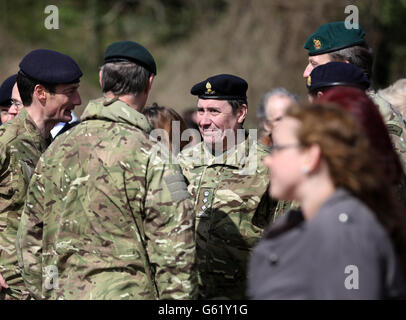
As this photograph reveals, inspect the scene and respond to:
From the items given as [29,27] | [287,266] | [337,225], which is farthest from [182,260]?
[29,27]

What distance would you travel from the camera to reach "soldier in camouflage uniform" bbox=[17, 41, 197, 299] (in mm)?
3102

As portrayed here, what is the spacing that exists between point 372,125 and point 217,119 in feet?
6.71

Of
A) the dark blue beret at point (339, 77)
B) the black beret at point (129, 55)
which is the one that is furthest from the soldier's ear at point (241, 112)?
the black beret at point (129, 55)

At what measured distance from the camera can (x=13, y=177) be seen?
4.05m

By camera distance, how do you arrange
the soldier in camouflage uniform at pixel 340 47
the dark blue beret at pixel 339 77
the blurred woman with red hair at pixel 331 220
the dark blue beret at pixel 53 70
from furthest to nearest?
the soldier in camouflage uniform at pixel 340 47 → the dark blue beret at pixel 53 70 → the dark blue beret at pixel 339 77 → the blurred woman with red hair at pixel 331 220

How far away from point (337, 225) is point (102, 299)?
4.71 ft

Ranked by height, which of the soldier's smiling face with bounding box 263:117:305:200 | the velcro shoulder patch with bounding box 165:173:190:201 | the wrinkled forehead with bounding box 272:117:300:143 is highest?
the wrinkled forehead with bounding box 272:117:300:143

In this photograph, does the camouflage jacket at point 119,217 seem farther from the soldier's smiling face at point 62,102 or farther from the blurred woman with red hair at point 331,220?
the soldier's smiling face at point 62,102

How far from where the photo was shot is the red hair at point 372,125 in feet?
7.99

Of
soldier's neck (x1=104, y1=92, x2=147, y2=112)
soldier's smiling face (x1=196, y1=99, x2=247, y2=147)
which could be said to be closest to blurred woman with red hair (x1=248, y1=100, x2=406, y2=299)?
soldier's neck (x1=104, y1=92, x2=147, y2=112)

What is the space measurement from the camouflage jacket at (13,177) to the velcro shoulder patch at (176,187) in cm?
137

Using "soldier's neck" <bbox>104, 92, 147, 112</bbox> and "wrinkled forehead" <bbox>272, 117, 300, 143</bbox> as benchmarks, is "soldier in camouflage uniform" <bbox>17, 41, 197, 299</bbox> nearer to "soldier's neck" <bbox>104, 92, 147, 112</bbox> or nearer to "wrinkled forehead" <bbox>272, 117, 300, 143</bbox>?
"soldier's neck" <bbox>104, 92, 147, 112</bbox>

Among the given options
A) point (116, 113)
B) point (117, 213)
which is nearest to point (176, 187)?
point (117, 213)

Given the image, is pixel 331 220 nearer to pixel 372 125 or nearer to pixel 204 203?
pixel 372 125
